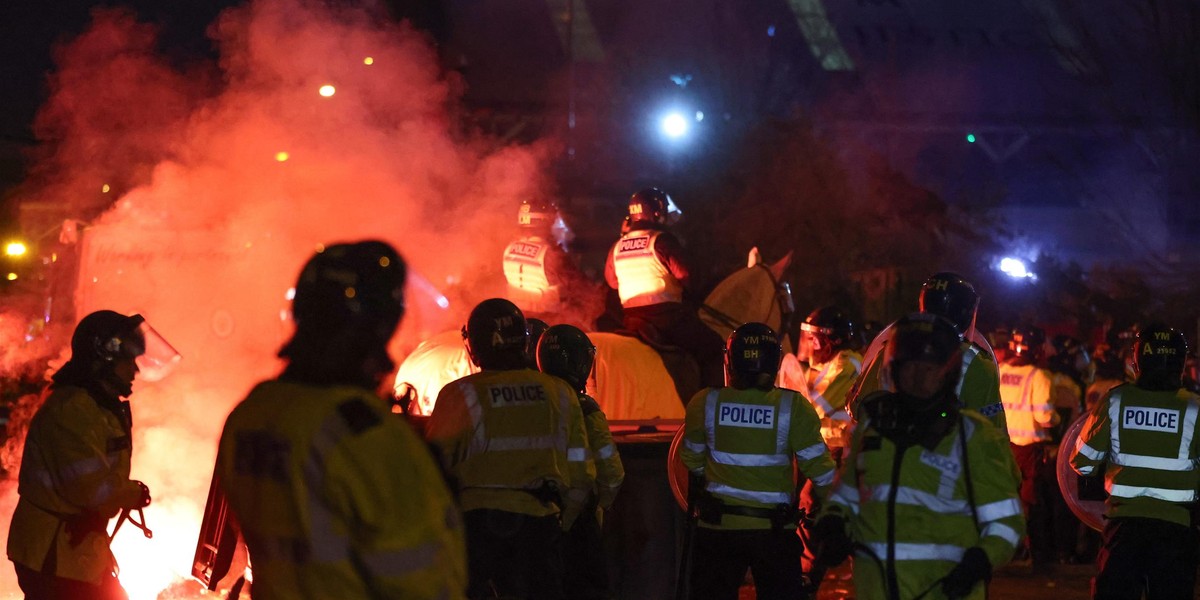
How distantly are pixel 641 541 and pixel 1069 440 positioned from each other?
2.81m

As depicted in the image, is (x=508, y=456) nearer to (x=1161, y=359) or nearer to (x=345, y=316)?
(x=345, y=316)

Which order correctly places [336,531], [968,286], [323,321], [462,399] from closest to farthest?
[336,531] → [323,321] → [462,399] → [968,286]

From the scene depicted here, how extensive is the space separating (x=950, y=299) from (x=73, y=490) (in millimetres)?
4401

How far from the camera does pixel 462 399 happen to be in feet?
19.6

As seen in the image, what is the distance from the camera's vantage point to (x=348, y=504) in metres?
3.01

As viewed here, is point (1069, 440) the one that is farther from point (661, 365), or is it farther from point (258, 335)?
point (258, 335)

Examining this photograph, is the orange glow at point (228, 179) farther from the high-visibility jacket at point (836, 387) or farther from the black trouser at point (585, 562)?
the black trouser at point (585, 562)

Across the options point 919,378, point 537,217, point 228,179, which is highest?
point 228,179

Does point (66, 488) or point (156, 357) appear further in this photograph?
point (156, 357)

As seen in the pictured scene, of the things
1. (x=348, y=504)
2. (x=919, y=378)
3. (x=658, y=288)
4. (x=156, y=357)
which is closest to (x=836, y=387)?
(x=658, y=288)

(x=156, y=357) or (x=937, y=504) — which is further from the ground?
(x=156, y=357)

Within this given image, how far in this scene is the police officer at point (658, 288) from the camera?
32.6 ft

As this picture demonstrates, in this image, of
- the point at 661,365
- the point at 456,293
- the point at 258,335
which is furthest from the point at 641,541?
the point at 258,335

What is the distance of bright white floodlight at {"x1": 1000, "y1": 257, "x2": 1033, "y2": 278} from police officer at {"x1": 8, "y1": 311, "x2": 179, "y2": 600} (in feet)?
67.6
